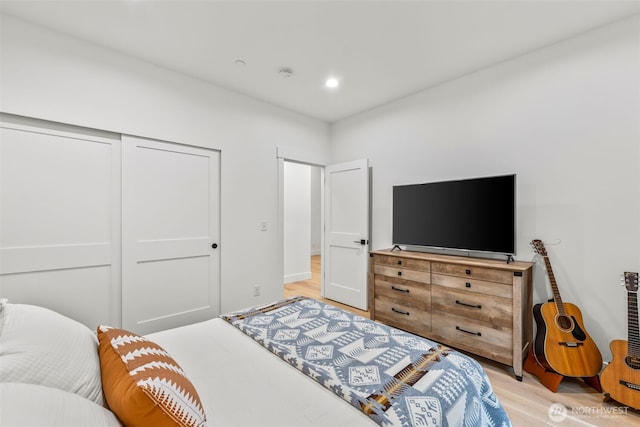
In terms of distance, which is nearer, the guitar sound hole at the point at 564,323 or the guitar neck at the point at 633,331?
the guitar neck at the point at 633,331

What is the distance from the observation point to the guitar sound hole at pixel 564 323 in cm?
210

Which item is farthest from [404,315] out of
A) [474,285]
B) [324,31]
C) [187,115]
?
[187,115]

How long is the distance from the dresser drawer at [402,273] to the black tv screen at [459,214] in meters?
0.37

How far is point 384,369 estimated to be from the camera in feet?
4.11

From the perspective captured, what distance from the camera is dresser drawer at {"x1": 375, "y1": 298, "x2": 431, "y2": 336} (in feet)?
9.01

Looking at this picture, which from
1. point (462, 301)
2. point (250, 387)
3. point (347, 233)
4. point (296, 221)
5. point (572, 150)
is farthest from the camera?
point (296, 221)

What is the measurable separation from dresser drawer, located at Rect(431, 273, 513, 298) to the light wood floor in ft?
2.12

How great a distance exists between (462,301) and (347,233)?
1.78 metres

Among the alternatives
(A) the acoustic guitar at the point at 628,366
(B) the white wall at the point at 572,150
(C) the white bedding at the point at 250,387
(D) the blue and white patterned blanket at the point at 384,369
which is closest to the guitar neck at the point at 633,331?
(A) the acoustic guitar at the point at 628,366

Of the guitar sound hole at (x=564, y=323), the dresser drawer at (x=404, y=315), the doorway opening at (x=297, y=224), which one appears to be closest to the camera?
the guitar sound hole at (x=564, y=323)

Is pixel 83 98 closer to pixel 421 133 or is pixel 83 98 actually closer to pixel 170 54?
pixel 170 54

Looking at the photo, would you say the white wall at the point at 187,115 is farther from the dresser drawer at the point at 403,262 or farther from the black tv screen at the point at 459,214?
the black tv screen at the point at 459,214

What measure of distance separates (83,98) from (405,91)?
3.18 meters

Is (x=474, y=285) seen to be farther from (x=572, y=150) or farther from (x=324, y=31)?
(x=324, y=31)
